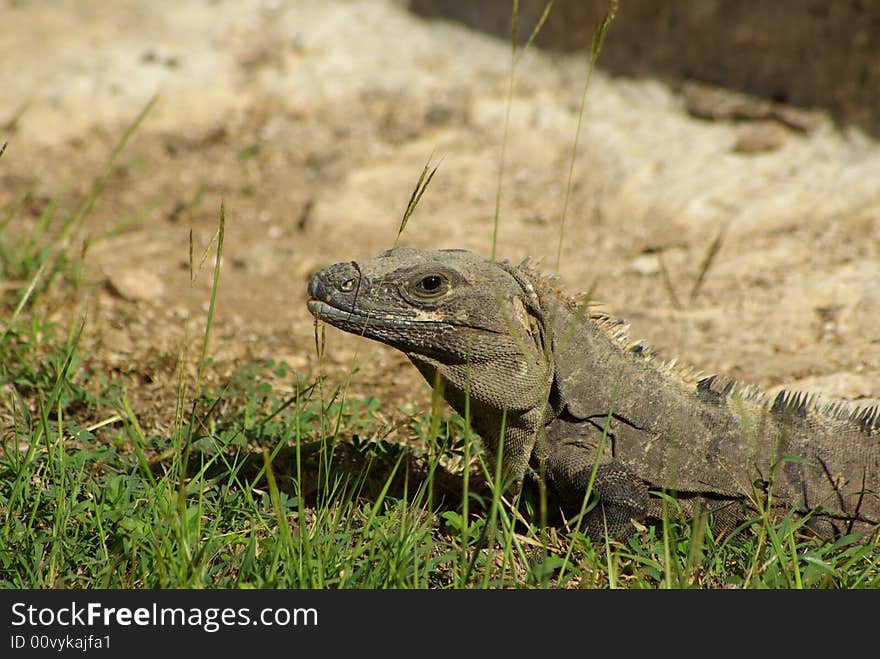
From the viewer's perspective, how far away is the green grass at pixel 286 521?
3.21 metres

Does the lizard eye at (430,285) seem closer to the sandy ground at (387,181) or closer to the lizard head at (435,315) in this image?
the lizard head at (435,315)

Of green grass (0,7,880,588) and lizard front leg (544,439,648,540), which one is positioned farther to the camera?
lizard front leg (544,439,648,540)

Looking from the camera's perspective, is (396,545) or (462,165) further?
(462,165)

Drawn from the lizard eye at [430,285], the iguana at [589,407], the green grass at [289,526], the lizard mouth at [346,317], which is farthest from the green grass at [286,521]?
the lizard eye at [430,285]

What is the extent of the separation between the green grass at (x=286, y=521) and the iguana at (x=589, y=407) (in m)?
0.17

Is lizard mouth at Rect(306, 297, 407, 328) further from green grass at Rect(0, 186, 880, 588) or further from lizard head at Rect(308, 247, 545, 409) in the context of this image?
green grass at Rect(0, 186, 880, 588)

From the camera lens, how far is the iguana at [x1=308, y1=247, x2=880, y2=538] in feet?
11.8

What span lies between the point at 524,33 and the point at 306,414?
481 centimetres

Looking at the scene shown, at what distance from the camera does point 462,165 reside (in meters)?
7.49

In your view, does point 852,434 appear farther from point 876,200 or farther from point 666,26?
point 666,26

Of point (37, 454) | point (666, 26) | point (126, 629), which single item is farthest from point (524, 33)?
point (126, 629)

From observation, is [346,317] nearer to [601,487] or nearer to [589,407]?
[589,407]

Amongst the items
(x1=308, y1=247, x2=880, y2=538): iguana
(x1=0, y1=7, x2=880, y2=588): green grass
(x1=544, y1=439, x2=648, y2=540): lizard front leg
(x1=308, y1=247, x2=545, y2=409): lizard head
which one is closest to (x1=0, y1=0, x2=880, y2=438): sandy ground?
(x1=0, y1=7, x2=880, y2=588): green grass

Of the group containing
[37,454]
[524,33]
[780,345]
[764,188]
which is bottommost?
[37,454]
